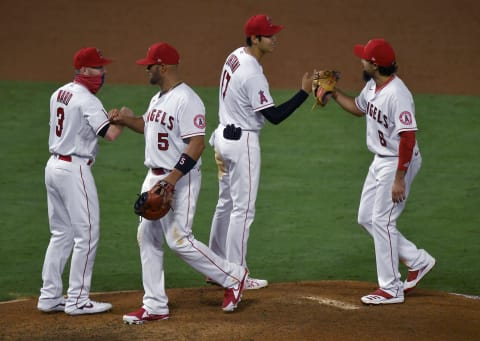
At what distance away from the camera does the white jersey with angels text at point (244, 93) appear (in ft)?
25.3

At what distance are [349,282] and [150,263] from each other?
1952 millimetres

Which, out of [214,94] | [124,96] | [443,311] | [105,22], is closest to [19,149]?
[124,96]

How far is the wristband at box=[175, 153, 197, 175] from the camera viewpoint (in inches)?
272

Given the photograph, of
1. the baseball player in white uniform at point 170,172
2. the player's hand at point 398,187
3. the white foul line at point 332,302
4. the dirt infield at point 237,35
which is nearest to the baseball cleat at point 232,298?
the baseball player in white uniform at point 170,172

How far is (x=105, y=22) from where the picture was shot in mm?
17672

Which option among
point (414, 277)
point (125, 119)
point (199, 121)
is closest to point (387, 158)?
point (414, 277)

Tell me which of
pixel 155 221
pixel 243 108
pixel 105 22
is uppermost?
pixel 105 22

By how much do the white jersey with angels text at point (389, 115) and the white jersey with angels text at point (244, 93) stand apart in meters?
0.80

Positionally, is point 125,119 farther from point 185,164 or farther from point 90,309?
point 90,309

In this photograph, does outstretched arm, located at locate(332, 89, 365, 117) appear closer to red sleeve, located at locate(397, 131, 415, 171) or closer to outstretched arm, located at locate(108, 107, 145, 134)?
red sleeve, located at locate(397, 131, 415, 171)

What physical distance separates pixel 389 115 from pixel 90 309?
268 centimetres

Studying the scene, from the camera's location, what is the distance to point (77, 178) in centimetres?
727

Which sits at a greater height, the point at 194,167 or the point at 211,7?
the point at 211,7

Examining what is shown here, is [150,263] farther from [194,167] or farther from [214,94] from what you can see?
[214,94]
